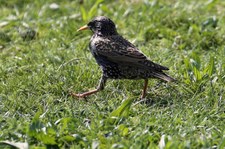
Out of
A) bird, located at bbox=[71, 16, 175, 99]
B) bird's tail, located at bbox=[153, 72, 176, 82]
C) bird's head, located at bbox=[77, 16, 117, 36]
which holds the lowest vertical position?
bird's tail, located at bbox=[153, 72, 176, 82]

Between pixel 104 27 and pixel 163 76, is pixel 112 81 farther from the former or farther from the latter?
pixel 163 76

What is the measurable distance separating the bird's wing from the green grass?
1.18 feet

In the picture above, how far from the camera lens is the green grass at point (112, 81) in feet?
18.4

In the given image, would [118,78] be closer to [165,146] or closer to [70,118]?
[70,118]

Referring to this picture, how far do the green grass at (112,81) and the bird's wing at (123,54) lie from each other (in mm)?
358

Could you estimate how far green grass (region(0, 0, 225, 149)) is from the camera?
5.59 meters

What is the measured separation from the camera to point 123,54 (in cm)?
677

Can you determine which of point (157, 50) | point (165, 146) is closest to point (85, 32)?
point (157, 50)

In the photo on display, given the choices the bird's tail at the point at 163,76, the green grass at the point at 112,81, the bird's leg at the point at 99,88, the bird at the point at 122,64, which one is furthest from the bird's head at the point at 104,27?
the bird's tail at the point at 163,76

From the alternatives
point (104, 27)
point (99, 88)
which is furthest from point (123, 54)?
point (104, 27)

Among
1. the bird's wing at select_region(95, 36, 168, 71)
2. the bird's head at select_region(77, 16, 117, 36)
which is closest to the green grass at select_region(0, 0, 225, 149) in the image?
the bird's wing at select_region(95, 36, 168, 71)

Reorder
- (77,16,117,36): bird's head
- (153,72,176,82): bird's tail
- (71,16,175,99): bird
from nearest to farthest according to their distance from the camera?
(153,72,176,82): bird's tail < (71,16,175,99): bird < (77,16,117,36): bird's head

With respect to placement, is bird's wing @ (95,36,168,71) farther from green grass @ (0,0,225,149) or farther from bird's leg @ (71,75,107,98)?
green grass @ (0,0,225,149)

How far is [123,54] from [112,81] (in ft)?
1.61
